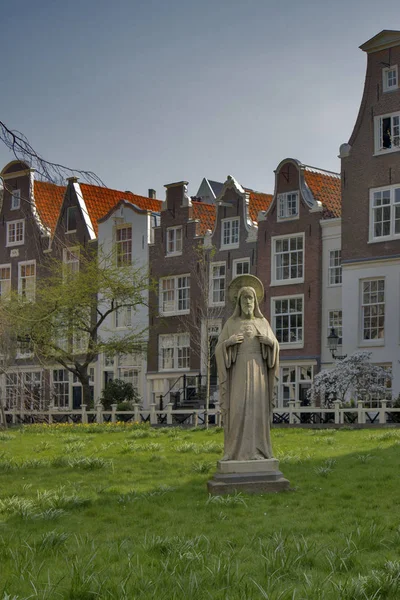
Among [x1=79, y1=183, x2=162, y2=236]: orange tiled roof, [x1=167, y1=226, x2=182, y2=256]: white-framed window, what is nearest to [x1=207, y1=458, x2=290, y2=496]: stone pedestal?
[x1=167, y1=226, x2=182, y2=256]: white-framed window

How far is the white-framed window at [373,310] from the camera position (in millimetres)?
→ 41875

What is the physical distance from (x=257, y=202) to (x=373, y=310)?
11320mm

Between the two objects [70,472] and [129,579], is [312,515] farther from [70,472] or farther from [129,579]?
[70,472]

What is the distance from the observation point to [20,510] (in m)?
11.9

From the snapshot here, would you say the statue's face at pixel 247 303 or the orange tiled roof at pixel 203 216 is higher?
the orange tiled roof at pixel 203 216

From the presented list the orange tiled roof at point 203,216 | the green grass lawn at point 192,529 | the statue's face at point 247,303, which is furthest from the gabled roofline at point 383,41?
the statue's face at point 247,303

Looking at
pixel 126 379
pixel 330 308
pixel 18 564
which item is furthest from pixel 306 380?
pixel 18 564

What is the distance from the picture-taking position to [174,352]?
50594 millimetres

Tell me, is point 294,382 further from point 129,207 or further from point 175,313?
point 129,207

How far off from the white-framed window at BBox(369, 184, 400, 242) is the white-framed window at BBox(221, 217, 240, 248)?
8.00m

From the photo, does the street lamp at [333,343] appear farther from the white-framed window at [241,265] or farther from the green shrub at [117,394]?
the green shrub at [117,394]

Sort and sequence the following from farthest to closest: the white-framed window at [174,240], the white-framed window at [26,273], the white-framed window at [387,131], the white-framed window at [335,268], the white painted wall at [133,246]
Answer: the white-framed window at [26,273], the white painted wall at [133,246], the white-framed window at [174,240], the white-framed window at [335,268], the white-framed window at [387,131]

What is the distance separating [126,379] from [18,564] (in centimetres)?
4382

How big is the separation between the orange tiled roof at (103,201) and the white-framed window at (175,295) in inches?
293
